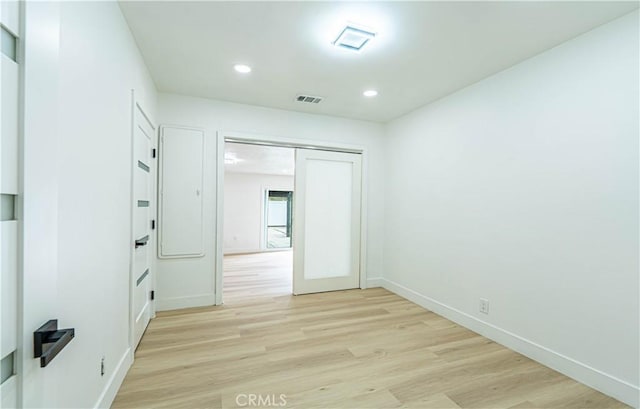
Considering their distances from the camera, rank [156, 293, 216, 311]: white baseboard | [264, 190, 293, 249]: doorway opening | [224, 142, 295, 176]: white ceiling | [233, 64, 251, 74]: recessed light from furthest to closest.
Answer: [264, 190, 293, 249]: doorway opening
[224, 142, 295, 176]: white ceiling
[156, 293, 216, 311]: white baseboard
[233, 64, 251, 74]: recessed light

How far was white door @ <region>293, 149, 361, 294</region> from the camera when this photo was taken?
402 cm

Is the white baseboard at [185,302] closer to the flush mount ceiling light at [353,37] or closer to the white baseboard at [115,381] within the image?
the white baseboard at [115,381]

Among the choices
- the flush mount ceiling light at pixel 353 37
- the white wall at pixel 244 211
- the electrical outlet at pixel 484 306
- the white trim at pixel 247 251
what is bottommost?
the white trim at pixel 247 251

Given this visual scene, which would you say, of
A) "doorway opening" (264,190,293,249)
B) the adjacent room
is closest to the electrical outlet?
the adjacent room

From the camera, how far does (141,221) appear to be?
261cm

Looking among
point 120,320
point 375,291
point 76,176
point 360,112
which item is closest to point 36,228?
point 76,176

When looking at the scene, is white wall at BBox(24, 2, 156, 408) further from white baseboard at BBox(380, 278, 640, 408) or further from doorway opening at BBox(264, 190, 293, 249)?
doorway opening at BBox(264, 190, 293, 249)

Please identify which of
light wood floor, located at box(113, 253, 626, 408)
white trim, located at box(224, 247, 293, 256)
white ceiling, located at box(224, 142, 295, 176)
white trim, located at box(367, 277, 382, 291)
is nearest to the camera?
light wood floor, located at box(113, 253, 626, 408)

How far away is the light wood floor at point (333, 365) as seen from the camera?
6.12 feet

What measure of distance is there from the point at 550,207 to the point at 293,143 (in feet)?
9.41

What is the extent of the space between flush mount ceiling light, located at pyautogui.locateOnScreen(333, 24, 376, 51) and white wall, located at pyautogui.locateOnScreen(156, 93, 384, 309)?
1702mm

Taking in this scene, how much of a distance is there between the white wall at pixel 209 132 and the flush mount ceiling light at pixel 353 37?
170 centimetres

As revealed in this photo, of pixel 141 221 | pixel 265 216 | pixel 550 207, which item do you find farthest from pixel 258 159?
pixel 550 207

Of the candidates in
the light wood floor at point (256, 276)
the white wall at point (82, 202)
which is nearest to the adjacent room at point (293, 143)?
the white wall at point (82, 202)
